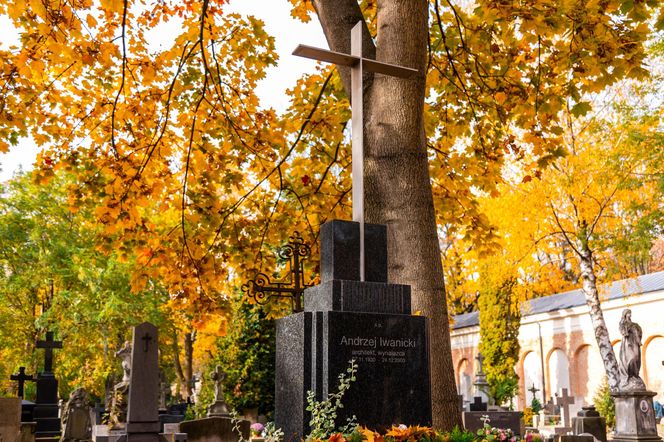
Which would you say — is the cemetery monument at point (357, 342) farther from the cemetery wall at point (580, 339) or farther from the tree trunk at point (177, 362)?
the tree trunk at point (177, 362)

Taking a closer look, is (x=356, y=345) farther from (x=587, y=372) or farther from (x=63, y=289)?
(x=63, y=289)

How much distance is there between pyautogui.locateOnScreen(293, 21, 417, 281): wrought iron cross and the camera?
20.2 feet

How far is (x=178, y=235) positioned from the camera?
10.7 m

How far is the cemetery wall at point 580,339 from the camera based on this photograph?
24922 mm

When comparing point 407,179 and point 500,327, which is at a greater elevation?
point 407,179

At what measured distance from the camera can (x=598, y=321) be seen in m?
19.7

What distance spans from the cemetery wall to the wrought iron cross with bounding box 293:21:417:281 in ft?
62.4

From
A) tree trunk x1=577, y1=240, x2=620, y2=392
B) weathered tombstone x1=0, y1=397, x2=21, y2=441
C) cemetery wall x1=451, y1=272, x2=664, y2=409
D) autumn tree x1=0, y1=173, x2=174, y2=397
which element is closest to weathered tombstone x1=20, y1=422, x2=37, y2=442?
weathered tombstone x1=0, y1=397, x2=21, y2=441

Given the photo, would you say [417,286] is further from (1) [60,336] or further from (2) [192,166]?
(1) [60,336]

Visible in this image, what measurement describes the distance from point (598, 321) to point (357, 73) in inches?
619

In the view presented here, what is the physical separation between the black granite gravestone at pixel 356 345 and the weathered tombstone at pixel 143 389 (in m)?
6.44

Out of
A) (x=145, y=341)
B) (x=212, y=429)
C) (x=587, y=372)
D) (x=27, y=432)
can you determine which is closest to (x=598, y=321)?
(x=587, y=372)

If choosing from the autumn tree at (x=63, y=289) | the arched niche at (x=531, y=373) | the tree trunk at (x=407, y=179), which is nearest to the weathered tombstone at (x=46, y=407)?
the autumn tree at (x=63, y=289)

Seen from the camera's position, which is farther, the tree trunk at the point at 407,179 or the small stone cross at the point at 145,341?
the small stone cross at the point at 145,341
